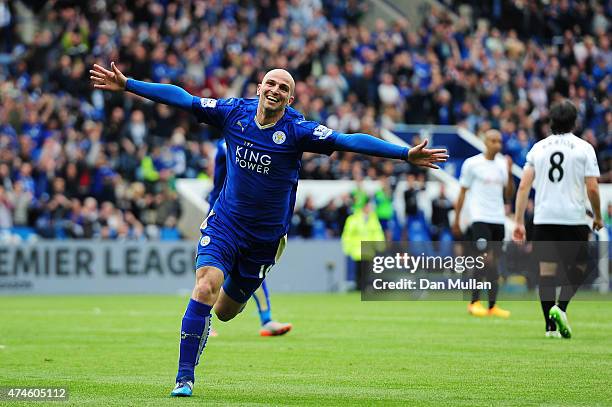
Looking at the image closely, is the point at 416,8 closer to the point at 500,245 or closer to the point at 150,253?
the point at 150,253

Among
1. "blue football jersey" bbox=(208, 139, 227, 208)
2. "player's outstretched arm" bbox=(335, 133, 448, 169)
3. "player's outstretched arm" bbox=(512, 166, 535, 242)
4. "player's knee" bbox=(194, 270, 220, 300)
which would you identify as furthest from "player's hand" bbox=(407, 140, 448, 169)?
"blue football jersey" bbox=(208, 139, 227, 208)

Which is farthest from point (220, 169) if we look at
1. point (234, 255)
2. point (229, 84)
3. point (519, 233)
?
point (229, 84)

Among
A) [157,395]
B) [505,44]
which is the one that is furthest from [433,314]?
[505,44]

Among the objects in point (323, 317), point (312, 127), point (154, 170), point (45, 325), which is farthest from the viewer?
point (154, 170)

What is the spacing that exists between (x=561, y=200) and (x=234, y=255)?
4.87 metres

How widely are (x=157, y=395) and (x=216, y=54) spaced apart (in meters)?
23.0

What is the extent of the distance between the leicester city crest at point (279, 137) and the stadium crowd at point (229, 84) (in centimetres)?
1703

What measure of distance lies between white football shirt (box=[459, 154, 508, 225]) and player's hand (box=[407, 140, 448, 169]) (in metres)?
8.81

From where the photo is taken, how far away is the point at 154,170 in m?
27.3

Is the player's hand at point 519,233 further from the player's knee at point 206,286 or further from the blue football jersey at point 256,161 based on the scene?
the player's knee at point 206,286

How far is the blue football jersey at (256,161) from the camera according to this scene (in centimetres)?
898

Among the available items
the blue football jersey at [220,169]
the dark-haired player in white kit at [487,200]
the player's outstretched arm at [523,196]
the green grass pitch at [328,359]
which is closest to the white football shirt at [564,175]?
the player's outstretched arm at [523,196]

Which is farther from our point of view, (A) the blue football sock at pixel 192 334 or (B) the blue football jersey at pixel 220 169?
(B) the blue football jersey at pixel 220 169

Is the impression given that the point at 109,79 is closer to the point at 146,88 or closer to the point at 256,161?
the point at 146,88
